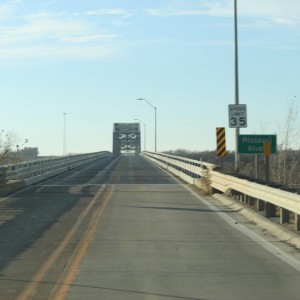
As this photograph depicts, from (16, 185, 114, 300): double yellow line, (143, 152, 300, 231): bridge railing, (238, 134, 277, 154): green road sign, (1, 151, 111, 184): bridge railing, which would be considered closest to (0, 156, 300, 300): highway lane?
(16, 185, 114, 300): double yellow line

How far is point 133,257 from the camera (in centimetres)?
957

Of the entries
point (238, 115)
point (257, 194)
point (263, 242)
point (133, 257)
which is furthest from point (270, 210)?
point (238, 115)

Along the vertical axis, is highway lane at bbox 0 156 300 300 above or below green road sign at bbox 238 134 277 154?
below

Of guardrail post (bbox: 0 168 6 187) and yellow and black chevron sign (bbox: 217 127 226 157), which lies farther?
yellow and black chevron sign (bbox: 217 127 226 157)

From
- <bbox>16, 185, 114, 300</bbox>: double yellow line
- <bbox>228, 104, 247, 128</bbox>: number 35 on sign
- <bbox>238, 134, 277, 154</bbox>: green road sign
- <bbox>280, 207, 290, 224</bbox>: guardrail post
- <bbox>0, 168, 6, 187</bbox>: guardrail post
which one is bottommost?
<bbox>16, 185, 114, 300</bbox>: double yellow line

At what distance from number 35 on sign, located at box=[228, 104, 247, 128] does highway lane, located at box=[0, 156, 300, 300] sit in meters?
6.57

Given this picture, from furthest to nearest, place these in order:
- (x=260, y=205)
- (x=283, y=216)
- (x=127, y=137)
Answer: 1. (x=127, y=137)
2. (x=260, y=205)
3. (x=283, y=216)

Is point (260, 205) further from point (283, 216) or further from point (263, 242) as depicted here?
point (263, 242)

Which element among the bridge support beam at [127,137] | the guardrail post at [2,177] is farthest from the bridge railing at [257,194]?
the bridge support beam at [127,137]

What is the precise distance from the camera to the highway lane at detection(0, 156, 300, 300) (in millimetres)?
7355

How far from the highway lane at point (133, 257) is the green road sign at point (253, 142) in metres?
5.13

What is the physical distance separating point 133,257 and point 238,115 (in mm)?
14311

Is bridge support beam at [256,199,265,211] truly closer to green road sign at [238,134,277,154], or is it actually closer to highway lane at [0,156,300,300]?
highway lane at [0,156,300,300]

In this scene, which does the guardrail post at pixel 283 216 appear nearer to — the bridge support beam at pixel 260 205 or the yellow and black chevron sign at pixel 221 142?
the bridge support beam at pixel 260 205
